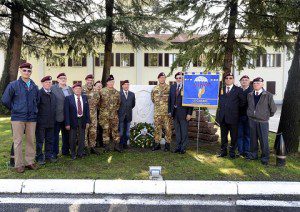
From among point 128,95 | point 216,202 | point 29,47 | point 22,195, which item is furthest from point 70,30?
point 216,202

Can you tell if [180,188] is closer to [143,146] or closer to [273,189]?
[273,189]

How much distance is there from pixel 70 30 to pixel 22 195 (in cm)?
1184

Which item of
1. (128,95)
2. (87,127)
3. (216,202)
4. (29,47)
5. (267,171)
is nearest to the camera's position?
(216,202)

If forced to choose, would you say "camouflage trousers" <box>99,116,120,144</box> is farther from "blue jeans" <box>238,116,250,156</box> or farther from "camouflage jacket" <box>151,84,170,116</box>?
"blue jeans" <box>238,116,250,156</box>

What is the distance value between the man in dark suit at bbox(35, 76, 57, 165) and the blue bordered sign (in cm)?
314

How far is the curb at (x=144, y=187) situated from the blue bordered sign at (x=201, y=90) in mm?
2595

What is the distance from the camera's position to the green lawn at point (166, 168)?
5.84m

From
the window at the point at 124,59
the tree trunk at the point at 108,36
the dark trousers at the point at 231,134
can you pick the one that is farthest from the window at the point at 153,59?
the dark trousers at the point at 231,134

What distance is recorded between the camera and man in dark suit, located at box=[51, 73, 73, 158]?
7.14 meters

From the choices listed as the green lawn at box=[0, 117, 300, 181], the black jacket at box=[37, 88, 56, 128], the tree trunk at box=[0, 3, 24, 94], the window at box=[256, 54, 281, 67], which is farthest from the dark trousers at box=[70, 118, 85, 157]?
the window at box=[256, 54, 281, 67]

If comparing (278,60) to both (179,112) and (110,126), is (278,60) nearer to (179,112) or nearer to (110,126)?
(179,112)

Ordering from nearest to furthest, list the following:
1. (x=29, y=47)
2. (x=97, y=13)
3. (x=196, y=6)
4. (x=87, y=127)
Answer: (x=87, y=127)
(x=196, y=6)
(x=97, y=13)
(x=29, y=47)

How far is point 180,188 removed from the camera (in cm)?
521

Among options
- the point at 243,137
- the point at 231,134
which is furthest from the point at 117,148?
the point at 243,137
